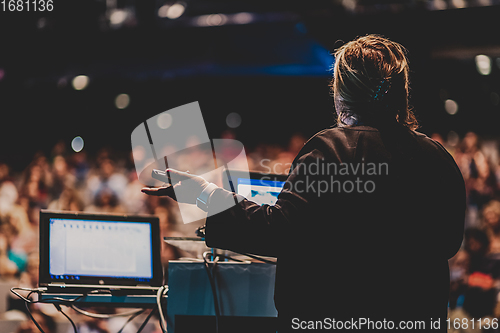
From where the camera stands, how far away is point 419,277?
2.99 feet

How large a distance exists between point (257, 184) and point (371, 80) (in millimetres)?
606

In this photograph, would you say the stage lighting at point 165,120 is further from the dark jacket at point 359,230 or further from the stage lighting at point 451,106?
the dark jacket at point 359,230

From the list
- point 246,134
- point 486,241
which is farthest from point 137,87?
point 486,241

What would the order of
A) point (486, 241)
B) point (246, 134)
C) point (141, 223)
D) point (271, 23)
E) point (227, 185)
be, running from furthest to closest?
1. point (246, 134)
2. point (271, 23)
3. point (486, 241)
4. point (141, 223)
5. point (227, 185)

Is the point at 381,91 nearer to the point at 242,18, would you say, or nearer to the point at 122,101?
the point at 242,18

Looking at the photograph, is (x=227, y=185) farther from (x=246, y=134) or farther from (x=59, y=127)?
(x=59, y=127)

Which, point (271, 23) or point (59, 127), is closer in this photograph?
point (271, 23)

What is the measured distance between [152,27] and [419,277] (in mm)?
4357

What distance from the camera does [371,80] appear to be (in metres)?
0.96

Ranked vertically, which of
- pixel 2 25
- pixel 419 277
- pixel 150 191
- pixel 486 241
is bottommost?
pixel 486 241

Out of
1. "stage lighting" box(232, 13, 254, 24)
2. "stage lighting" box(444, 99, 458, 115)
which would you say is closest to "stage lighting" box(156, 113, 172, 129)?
"stage lighting" box(232, 13, 254, 24)

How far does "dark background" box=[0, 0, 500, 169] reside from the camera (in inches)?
167

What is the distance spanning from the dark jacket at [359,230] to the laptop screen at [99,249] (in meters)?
0.59

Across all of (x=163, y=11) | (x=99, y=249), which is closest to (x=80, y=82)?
(x=163, y=11)
